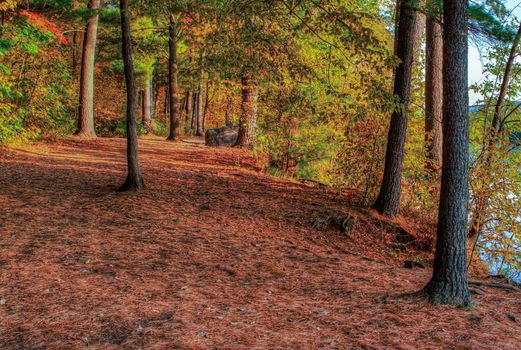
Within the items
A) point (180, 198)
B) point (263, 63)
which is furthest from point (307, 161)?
point (263, 63)

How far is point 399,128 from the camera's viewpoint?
740cm

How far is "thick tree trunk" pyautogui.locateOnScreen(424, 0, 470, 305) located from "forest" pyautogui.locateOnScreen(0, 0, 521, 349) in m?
0.02

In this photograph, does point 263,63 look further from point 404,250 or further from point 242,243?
point 404,250

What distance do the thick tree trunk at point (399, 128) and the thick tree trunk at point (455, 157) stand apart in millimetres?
2938

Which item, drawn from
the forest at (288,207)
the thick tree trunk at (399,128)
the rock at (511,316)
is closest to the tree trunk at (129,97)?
the forest at (288,207)

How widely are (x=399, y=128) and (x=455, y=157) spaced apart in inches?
143

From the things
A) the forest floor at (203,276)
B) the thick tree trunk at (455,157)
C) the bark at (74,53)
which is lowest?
the forest floor at (203,276)

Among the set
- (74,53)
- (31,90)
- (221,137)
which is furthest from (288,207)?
(74,53)

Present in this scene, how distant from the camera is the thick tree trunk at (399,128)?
704 cm

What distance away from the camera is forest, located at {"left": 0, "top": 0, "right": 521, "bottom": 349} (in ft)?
11.8

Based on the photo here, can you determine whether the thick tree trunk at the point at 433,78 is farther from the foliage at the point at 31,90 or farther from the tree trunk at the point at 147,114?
the tree trunk at the point at 147,114

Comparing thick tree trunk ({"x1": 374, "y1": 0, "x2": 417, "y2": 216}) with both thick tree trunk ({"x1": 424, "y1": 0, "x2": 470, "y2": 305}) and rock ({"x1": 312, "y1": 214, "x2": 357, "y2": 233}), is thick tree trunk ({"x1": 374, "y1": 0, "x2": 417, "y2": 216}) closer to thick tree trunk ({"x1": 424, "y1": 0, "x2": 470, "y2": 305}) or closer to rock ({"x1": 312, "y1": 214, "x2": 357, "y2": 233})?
rock ({"x1": 312, "y1": 214, "x2": 357, "y2": 233})

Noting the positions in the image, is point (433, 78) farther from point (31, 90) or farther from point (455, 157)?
point (31, 90)

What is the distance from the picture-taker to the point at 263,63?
20.2 ft
